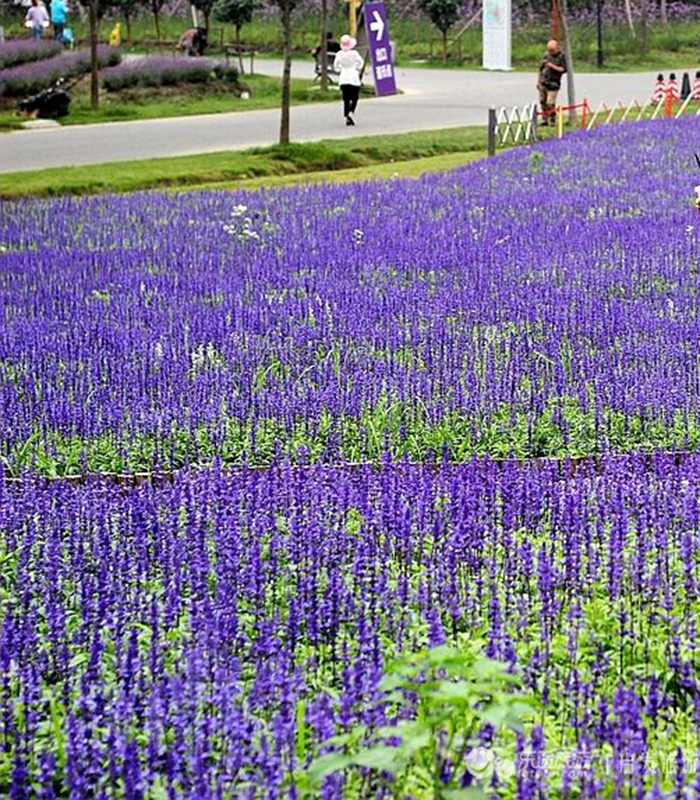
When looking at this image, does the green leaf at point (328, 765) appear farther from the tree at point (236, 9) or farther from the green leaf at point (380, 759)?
the tree at point (236, 9)

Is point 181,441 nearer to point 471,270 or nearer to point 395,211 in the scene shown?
point 471,270

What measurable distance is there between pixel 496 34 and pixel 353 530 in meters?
45.3

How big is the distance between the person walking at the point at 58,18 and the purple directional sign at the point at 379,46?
16126mm

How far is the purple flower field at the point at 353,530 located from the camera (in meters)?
4.62

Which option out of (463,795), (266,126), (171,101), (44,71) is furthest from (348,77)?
(463,795)

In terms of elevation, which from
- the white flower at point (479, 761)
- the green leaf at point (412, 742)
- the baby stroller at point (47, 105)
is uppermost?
the green leaf at point (412, 742)

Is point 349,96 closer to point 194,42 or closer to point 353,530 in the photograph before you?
point 194,42

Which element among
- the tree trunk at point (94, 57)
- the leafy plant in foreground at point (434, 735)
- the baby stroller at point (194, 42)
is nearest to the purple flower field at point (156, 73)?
the tree trunk at point (94, 57)

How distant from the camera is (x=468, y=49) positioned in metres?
60.7

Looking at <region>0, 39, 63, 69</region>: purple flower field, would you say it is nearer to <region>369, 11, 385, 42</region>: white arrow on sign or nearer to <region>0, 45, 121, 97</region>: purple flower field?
<region>0, 45, 121, 97</region>: purple flower field

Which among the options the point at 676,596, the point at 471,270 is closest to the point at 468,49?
the point at 471,270

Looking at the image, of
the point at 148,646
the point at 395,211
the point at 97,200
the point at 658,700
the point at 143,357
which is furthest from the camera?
the point at 97,200

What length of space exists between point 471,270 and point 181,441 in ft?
20.0

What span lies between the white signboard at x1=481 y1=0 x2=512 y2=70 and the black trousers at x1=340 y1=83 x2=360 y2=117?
44.9 ft
